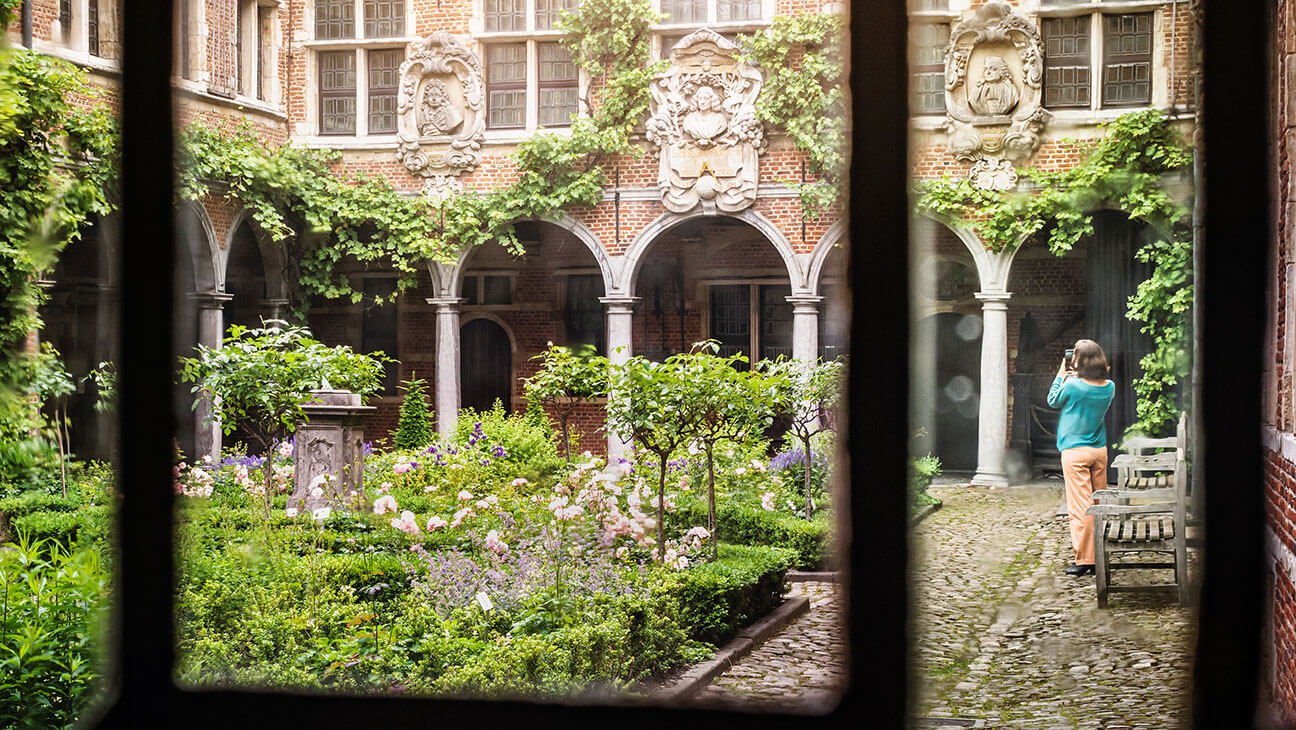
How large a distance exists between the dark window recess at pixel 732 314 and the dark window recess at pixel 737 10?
250cm

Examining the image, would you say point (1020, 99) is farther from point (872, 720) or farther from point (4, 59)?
point (4, 59)

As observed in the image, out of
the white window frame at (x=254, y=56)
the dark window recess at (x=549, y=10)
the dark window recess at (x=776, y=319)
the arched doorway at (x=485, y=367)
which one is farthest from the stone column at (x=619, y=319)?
the white window frame at (x=254, y=56)

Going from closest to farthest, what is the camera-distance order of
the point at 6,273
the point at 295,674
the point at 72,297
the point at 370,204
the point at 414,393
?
the point at 295,674 → the point at 6,273 → the point at 370,204 → the point at 414,393 → the point at 72,297

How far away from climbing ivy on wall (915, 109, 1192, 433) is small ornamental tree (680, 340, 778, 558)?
1.14 m

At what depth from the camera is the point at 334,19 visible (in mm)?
7137

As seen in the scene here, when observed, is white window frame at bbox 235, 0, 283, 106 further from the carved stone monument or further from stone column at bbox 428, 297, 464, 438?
the carved stone monument

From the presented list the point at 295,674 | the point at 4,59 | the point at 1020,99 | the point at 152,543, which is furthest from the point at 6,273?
the point at 1020,99

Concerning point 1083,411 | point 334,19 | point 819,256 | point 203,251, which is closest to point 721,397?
point 1083,411

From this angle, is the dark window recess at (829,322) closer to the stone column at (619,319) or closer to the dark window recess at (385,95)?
the stone column at (619,319)

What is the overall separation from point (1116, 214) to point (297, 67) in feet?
15.6

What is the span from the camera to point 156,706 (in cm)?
445

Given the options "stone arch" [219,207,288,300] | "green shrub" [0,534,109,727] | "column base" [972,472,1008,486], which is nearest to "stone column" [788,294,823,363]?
"column base" [972,472,1008,486]

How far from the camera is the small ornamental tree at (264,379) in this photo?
5805 millimetres

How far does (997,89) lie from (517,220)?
3.39 metres
